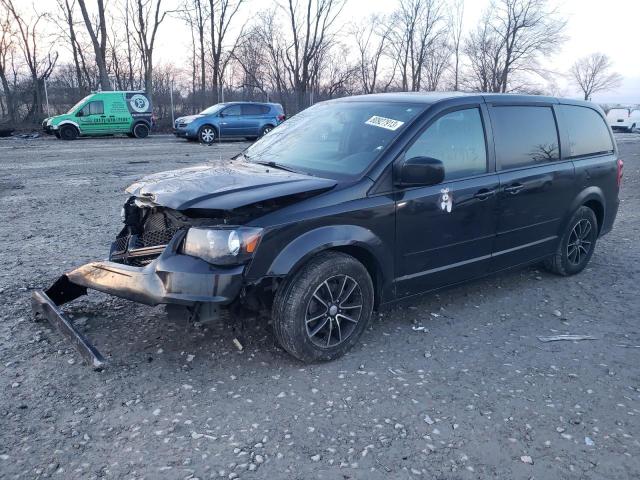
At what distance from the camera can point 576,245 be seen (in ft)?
17.7

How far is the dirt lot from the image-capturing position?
2604 millimetres

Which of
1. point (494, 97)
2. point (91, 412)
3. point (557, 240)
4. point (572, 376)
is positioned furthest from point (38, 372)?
point (557, 240)

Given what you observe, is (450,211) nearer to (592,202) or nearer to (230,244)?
(230,244)

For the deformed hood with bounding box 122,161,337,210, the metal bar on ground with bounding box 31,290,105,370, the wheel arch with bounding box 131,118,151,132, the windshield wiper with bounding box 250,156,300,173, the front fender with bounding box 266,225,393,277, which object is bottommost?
the metal bar on ground with bounding box 31,290,105,370

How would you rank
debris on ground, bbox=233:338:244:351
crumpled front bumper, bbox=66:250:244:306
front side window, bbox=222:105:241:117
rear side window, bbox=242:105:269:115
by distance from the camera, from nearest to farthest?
crumpled front bumper, bbox=66:250:244:306, debris on ground, bbox=233:338:244:351, front side window, bbox=222:105:241:117, rear side window, bbox=242:105:269:115

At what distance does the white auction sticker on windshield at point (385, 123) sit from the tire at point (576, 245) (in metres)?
2.30

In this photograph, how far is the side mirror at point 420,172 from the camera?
3.59 meters

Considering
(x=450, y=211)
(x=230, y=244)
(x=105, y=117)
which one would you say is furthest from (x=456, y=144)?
(x=105, y=117)

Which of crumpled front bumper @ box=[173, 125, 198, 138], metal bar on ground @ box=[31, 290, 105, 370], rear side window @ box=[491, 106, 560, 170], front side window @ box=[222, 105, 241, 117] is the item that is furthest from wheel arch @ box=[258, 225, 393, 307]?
front side window @ box=[222, 105, 241, 117]

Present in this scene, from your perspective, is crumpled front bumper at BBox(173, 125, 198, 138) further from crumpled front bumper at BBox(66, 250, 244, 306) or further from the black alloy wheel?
the black alloy wheel

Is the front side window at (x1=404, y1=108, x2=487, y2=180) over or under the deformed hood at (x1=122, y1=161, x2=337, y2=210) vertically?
over

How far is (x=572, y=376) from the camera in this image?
3.49 meters

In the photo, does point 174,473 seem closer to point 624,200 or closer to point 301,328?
point 301,328

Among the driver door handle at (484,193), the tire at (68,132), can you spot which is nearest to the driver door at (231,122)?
the tire at (68,132)
